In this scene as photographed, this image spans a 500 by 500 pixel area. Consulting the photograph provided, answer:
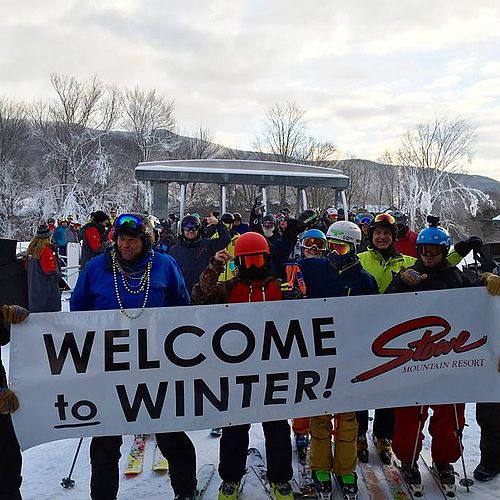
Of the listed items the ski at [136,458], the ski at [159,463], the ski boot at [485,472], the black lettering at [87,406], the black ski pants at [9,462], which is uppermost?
the black lettering at [87,406]

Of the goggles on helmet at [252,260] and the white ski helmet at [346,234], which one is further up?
the white ski helmet at [346,234]

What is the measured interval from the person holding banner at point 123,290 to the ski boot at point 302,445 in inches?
47.5

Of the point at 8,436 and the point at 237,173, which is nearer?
the point at 8,436

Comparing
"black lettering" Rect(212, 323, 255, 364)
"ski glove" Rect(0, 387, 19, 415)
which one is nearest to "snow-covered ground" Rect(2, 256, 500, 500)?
"ski glove" Rect(0, 387, 19, 415)

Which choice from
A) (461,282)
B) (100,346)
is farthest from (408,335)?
(100,346)

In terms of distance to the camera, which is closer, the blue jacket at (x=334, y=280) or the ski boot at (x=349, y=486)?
the ski boot at (x=349, y=486)

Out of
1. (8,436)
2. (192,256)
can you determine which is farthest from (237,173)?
(8,436)

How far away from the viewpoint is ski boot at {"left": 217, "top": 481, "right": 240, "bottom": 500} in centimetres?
338

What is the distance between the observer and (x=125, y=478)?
3.80 metres

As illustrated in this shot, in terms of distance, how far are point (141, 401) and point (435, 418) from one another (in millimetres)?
2203

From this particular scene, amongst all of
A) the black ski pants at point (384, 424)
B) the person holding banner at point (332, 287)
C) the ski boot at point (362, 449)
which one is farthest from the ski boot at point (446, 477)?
the person holding banner at point (332, 287)

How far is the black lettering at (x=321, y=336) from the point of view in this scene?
3.28 metres

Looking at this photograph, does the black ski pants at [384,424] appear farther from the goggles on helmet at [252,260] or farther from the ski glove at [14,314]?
the ski glove at [14,314]

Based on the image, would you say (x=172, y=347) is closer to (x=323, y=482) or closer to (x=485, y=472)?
(x=323, y=482)
